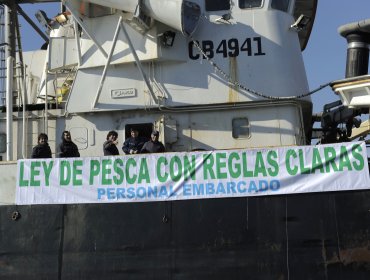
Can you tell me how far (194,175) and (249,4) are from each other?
11.3 ft

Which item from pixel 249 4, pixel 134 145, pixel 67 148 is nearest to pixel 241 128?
pixel 134 145

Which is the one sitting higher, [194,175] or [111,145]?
[111,145]

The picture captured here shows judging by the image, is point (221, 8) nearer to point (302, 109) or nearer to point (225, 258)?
point (302, 109)

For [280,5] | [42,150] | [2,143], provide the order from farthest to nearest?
[2,143] < [280,5] < [42,150]

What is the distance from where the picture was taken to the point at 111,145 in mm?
9492

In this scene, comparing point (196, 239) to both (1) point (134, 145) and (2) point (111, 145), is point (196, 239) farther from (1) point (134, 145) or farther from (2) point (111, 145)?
Answer: (2) point (111, 145)

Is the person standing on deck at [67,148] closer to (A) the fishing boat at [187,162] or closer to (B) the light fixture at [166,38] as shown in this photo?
(A) the fishing boat at [187,162]

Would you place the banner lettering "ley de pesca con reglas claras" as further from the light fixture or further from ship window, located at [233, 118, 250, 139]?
the light fixture

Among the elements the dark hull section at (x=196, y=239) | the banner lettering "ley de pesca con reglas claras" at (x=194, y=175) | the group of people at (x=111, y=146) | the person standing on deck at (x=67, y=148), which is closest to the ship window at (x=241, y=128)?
the banner lettering "ley de pesca con reglas claras" at (x=194, y=175)

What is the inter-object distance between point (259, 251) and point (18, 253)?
A: 3596mm

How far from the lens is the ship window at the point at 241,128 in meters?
10.1

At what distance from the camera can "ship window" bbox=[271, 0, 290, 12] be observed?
10.5 meters

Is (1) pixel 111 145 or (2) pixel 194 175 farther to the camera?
(1) pixel 111 145

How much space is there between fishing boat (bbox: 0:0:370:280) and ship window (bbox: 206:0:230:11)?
0.09 ft
